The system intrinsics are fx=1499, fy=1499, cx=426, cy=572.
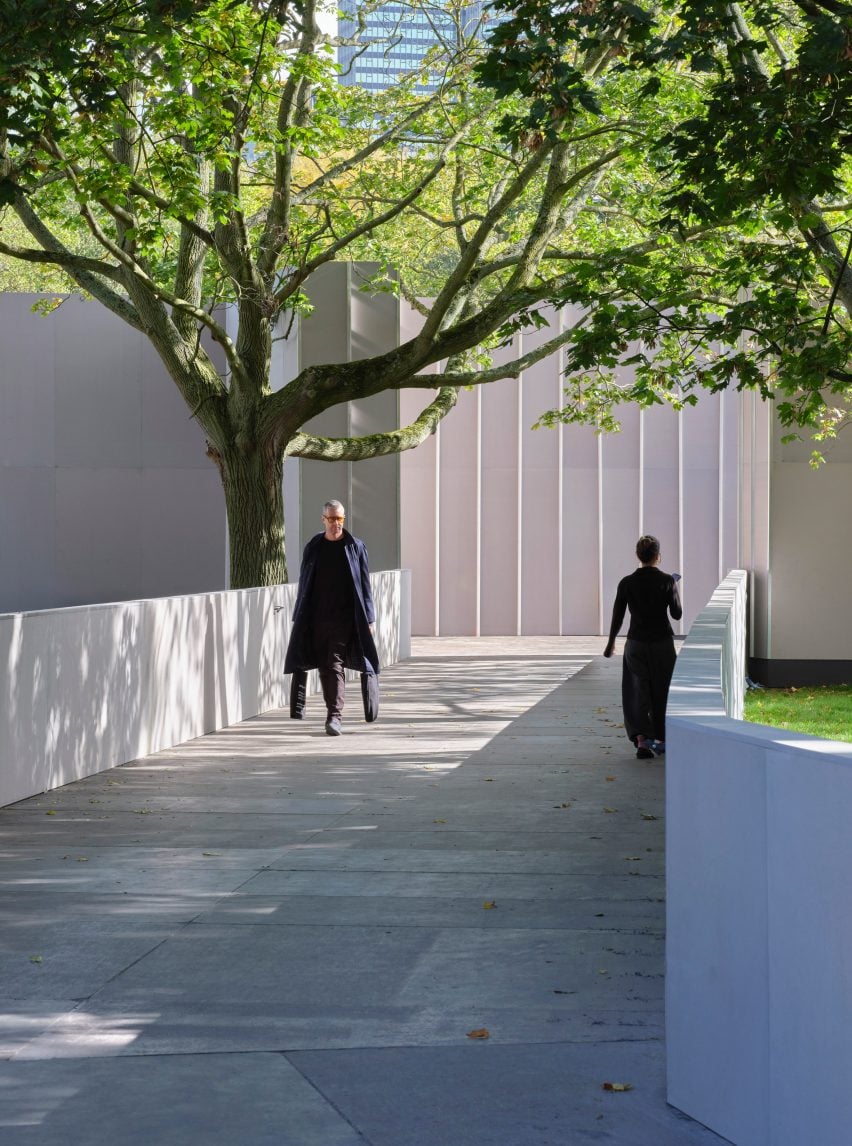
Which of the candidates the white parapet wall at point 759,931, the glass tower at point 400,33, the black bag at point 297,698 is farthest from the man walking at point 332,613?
the white parapet wall at point 759,931

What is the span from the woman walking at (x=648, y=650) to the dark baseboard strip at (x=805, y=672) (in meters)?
8.89

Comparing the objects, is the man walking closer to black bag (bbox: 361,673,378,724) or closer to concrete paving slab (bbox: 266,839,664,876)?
black bag (bbox: 361,673,378,724)

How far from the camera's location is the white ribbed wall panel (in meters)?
29.7

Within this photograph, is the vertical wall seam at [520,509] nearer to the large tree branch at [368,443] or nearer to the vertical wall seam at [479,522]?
the vertical wall seam at [479,522]

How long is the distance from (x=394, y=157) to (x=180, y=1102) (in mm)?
21229

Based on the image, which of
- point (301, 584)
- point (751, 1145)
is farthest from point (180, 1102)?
point (301, 584)

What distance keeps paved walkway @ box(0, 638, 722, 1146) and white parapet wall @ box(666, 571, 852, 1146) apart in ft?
0.76

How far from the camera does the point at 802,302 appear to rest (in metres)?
13.1

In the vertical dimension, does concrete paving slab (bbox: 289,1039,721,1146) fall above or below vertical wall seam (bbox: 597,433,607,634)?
below

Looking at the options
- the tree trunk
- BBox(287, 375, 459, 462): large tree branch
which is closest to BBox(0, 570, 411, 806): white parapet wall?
the tree trunk

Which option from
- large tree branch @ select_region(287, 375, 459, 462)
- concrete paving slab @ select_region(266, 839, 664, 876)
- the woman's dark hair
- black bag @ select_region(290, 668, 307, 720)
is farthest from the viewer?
large tree branch @ select_region(287, 375, 459, 462)

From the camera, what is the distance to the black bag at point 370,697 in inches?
547

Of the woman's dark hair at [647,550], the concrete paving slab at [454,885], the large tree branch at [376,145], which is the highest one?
the large tree branch at [376,145]

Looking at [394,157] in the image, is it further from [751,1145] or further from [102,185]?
[751,1145]
